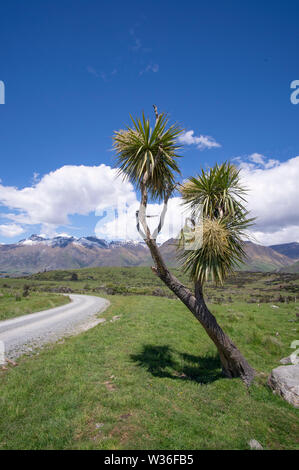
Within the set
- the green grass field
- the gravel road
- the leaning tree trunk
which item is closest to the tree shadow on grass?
the green grass field

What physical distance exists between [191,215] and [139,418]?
647cm

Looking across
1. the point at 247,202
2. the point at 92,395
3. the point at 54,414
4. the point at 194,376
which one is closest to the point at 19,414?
the point at 54,414

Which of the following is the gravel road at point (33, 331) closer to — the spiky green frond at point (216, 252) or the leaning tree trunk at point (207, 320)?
the leaning tree trunk at point (207, 320)

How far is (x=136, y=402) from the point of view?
21.2 ft

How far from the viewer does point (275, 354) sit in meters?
12.6

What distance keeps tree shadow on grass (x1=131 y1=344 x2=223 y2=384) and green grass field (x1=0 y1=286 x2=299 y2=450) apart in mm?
42

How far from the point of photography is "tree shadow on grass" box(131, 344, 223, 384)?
9102 millimetres

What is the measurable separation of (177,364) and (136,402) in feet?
13.8

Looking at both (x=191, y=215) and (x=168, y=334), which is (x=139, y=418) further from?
(x=168, y=334)

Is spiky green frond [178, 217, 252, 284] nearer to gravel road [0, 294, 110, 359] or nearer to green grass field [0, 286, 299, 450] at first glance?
green grass field [0, 286, 299, 450]

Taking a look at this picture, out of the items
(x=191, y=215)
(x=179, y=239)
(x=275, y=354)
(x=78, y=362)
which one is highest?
(x=191, y=215)

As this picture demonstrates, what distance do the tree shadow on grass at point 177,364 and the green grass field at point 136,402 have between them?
1.7 inches

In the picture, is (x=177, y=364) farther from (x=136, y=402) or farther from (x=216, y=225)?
(x=216, y=225)

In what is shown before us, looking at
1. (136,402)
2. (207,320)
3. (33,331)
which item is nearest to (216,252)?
(207,320)
